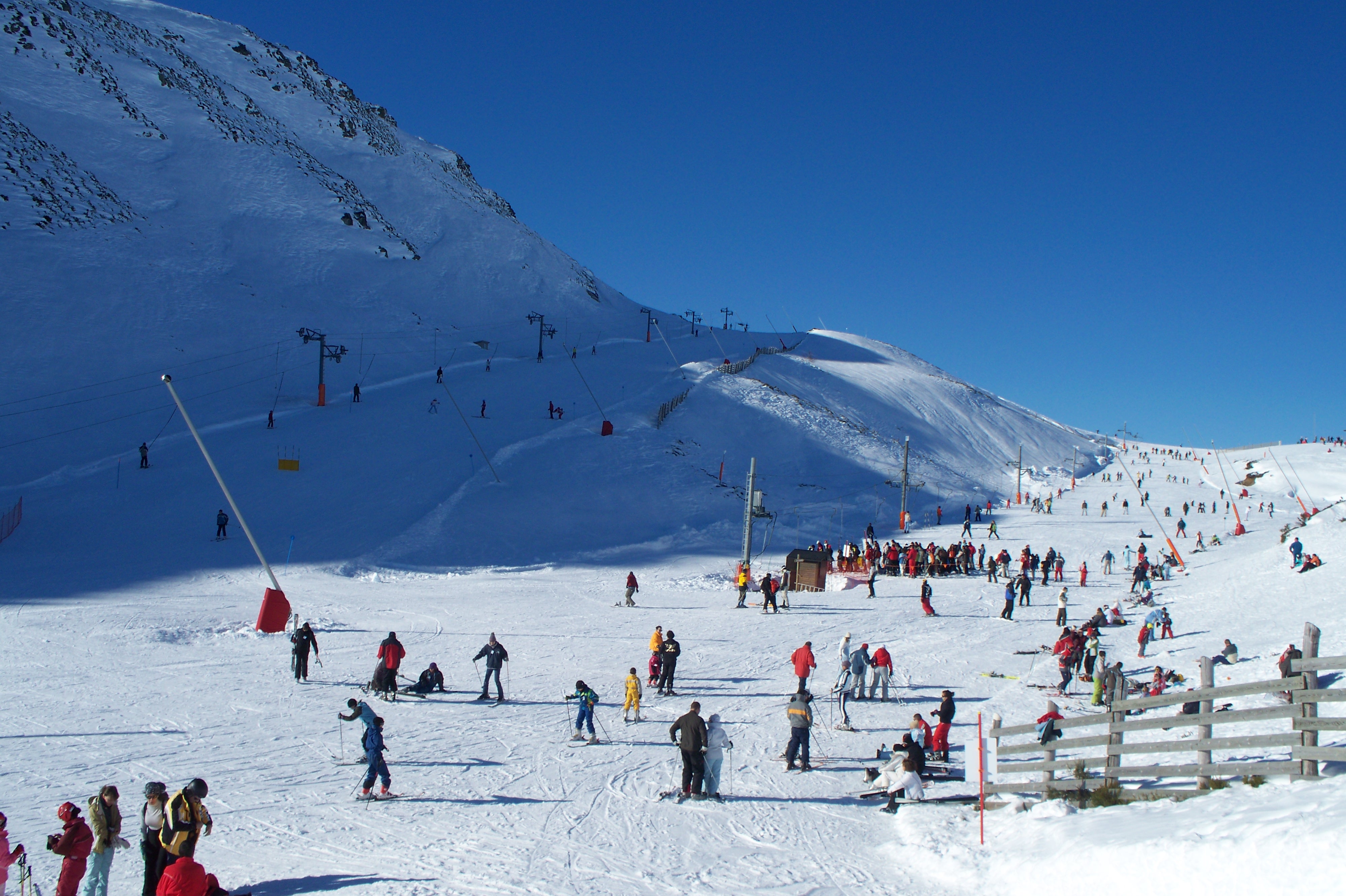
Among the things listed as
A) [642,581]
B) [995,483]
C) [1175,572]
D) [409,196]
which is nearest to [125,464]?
[642,581]

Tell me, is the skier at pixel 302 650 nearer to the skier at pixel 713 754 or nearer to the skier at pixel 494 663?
the skier at pixel 494 663

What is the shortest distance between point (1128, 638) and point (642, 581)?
49.6 ft

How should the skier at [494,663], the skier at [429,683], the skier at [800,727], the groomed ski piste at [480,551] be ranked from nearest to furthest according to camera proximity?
1. the groomed ski piste at [480,551]
2. the skier at [800,727]
3. the skier at [494,663]
4. the skier at [429,683]

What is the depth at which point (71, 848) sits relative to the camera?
6.78m

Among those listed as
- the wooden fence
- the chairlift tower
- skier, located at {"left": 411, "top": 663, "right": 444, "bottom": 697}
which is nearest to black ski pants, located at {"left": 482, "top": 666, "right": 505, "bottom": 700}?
skier, located at {"left": 411, "top": 663, "right": 444, "bottom": 697}

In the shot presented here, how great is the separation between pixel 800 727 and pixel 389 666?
710 cm

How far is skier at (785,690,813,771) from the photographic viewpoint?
438 inches

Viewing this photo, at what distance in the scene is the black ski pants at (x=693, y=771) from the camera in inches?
394

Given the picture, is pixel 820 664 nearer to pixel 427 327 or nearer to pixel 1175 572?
pixel 1175 572

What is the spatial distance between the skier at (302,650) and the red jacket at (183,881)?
32.9 ft

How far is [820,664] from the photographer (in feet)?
60.0

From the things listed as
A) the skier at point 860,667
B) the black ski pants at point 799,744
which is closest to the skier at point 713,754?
the black ski pants at point 799,744

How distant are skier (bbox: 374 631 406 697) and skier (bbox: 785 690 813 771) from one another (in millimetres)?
6732

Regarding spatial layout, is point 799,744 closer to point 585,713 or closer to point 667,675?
point 585,713
